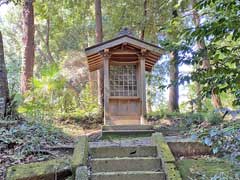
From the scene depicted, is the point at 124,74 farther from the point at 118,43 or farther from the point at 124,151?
the point at 124,151

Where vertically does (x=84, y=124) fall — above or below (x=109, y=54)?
below

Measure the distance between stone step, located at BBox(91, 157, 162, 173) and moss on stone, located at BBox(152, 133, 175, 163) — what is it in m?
0.15

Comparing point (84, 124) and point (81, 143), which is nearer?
point (81, 143)

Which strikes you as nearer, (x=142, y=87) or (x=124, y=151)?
(x=124, y=151)

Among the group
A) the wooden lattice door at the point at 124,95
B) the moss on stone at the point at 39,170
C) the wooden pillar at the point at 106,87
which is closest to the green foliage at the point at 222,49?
the moss on stone at the point at 39,170

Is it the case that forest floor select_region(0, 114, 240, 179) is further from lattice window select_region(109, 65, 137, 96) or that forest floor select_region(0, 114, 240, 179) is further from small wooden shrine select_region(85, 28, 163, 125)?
lattice window select_region(109, 65, 137, 96)

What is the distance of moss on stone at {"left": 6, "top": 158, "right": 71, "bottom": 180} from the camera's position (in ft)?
12.3

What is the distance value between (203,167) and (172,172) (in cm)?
58

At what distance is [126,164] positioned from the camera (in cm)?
443

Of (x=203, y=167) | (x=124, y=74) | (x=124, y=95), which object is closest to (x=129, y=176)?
(x=203, y=167)

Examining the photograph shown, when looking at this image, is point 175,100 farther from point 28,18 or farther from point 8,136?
point 8,136

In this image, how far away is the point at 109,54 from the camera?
852 cm

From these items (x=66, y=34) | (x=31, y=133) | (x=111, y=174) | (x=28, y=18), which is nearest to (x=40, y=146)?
(x=31, y=133)

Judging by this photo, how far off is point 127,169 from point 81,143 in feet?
3.08
